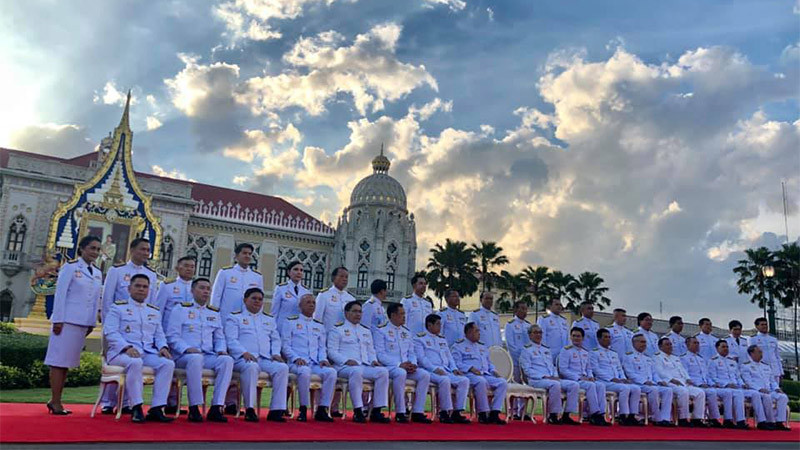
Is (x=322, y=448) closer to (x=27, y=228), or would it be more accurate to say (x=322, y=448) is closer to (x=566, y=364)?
(x=566, y=364)

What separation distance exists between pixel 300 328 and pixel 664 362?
23.6ft

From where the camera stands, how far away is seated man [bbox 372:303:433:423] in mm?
9156

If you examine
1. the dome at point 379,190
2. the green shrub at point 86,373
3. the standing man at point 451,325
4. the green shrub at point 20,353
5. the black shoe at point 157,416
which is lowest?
the black shoe at point 157,416

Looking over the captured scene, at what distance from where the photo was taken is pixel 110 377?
729 centimetres

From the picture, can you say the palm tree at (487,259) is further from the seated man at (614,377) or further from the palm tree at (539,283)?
the seated man at (614,377)

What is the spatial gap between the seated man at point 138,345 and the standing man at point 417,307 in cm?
454

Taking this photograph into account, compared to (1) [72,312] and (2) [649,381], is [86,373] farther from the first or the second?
(2) [649,381]

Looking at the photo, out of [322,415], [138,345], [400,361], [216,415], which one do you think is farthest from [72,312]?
[400,361]

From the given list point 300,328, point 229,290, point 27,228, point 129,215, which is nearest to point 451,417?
point 300,328

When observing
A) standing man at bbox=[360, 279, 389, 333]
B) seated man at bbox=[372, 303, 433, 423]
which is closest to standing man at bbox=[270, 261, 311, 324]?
standing man at bbox=[360, 279, 389, 333]

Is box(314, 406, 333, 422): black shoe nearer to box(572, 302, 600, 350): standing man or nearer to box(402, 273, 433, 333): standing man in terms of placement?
box(402, 273, 433, 333): standing man

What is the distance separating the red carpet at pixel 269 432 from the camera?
5.80 m

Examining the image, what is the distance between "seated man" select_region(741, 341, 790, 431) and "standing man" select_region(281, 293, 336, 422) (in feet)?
29.5

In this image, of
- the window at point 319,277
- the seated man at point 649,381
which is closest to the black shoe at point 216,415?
the seated man at point 649,381
